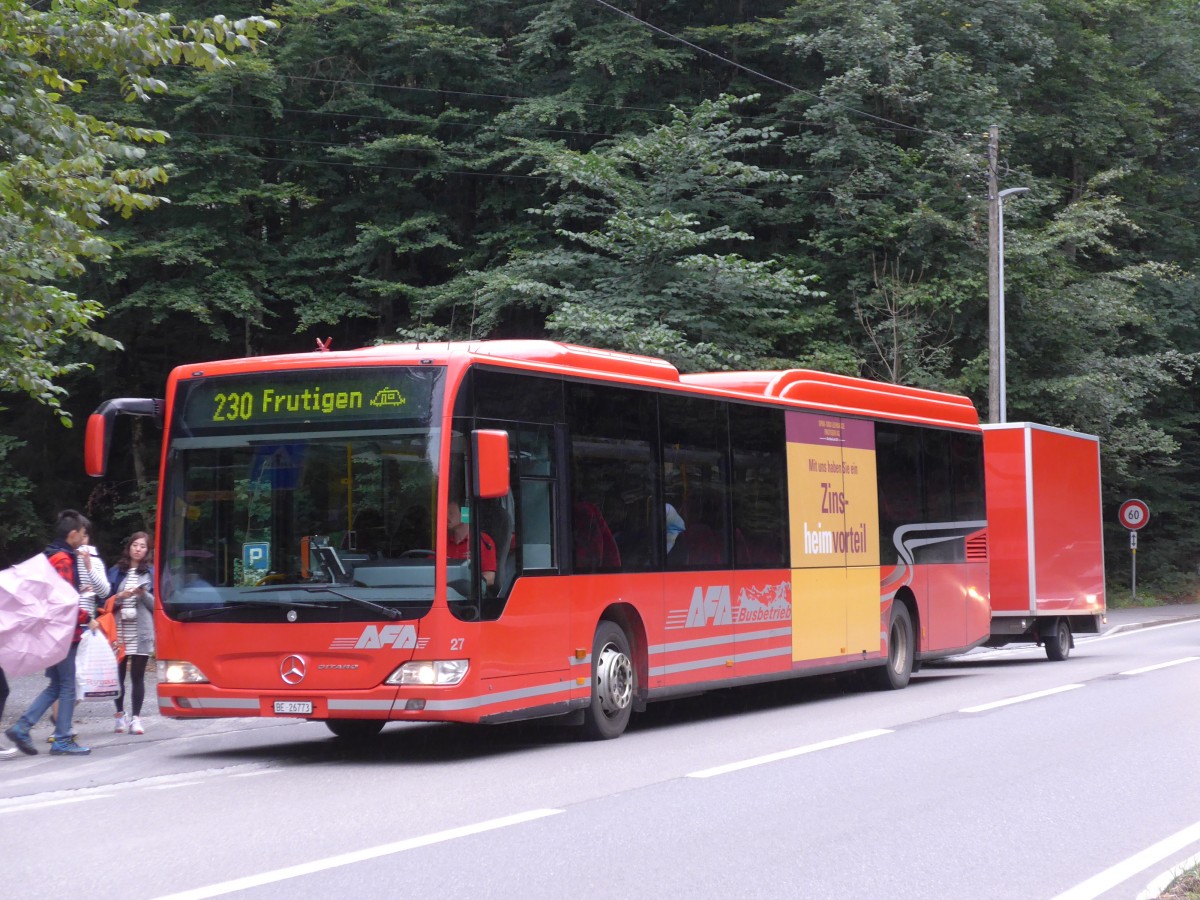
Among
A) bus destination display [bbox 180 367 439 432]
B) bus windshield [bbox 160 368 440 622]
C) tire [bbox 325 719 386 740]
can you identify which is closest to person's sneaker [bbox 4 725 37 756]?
bus windshield [bbox 160 368 440 622]

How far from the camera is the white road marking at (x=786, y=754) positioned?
989 centimetres

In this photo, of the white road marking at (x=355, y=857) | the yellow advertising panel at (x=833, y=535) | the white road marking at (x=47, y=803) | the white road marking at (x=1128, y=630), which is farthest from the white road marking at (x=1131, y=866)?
the white road marking at (x=1128, y=630)

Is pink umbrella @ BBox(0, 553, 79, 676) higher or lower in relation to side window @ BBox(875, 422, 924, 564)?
lower

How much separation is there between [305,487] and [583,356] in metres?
2.73

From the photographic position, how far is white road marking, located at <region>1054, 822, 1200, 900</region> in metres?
6.30

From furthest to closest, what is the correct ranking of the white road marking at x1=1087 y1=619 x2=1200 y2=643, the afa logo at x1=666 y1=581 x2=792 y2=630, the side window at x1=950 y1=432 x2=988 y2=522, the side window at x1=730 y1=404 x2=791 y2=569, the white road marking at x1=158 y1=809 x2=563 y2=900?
1. the white road marking at x1=1087 y1=619 x2=1200 y2=643
2. the side window at x1=950 y1=432 x2=988 y2=522
3. the side window at x1=730 y1=404 x2=791 y2=569
4. the afa logo at x1=666 y1=581 x2=792 y2=630
5. the white road marking at x1=158 y1=809 x2=563 y2=900

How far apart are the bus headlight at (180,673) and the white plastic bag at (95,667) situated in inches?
81.3

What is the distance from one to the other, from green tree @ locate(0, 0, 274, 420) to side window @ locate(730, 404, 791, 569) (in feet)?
19.0

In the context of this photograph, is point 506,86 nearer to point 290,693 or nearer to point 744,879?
point 290,693

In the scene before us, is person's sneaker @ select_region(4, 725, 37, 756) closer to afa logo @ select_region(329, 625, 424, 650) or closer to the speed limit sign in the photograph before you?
afa logo @ select_region(329, 625, 424, 650)

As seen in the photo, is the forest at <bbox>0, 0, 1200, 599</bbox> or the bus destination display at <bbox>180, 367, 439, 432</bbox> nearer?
the bus destination display at <bbox>180, 367, 439, 432</bbox>

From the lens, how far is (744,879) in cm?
648

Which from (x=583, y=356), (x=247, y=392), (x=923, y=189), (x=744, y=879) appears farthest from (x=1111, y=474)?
(x=744, y=879)

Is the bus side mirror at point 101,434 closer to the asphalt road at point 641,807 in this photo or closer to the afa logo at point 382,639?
the afa logo at point 382,639
